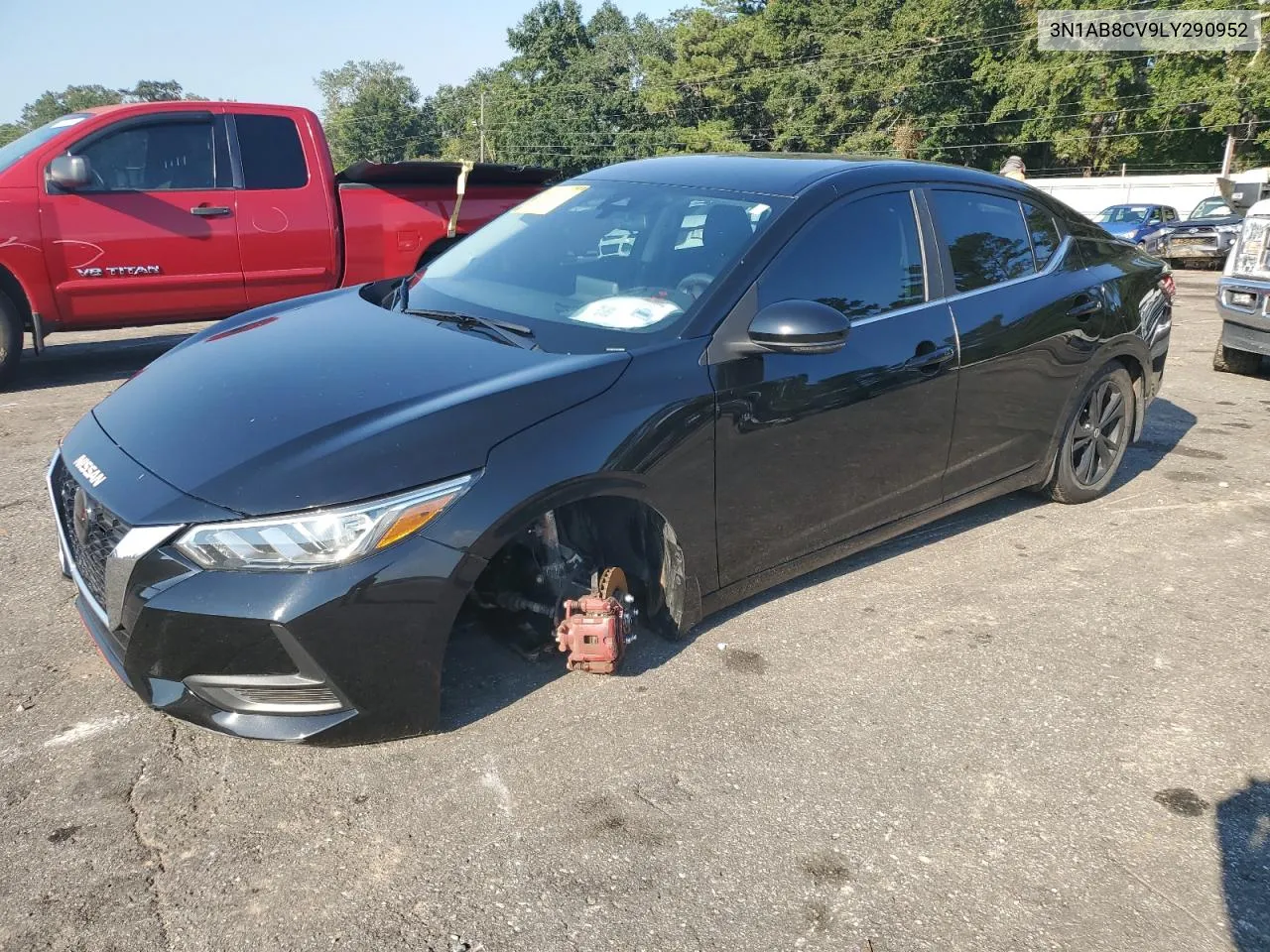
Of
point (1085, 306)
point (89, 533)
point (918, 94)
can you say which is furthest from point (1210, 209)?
point (918, 94)

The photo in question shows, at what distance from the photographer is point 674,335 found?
9.97 ft

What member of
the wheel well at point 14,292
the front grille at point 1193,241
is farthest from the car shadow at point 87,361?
the front grille at point 1193,241

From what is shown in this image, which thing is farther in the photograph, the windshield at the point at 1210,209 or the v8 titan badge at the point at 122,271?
the windshield at the point at 1210,209

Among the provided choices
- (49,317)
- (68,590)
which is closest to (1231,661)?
(68,590)

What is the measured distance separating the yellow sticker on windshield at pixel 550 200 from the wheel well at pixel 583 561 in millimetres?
1570

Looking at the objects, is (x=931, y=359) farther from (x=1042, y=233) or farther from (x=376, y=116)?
(x=376, y=116)

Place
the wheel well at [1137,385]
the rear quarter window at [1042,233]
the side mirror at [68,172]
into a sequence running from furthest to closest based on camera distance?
the side mirror at [68,172] → the wheel well at [1137,385] → the rear quarter window at [1042,233]

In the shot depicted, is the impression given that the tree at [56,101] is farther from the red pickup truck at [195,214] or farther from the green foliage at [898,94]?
the red pickup truck at [195,214]

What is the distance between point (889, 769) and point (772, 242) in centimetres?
168

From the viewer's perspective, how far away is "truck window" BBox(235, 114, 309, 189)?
7.27 meters

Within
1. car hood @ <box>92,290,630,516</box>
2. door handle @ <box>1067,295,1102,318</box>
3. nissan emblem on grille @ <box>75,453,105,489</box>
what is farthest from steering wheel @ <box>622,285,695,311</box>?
door handle @ <box>1067,295,1102,318</box>

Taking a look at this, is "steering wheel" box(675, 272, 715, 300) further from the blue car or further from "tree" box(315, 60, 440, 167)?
"tree" box(315, 60, 440, 167)

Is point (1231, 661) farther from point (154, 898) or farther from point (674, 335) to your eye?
point (154, 898)

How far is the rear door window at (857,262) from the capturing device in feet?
10.8
